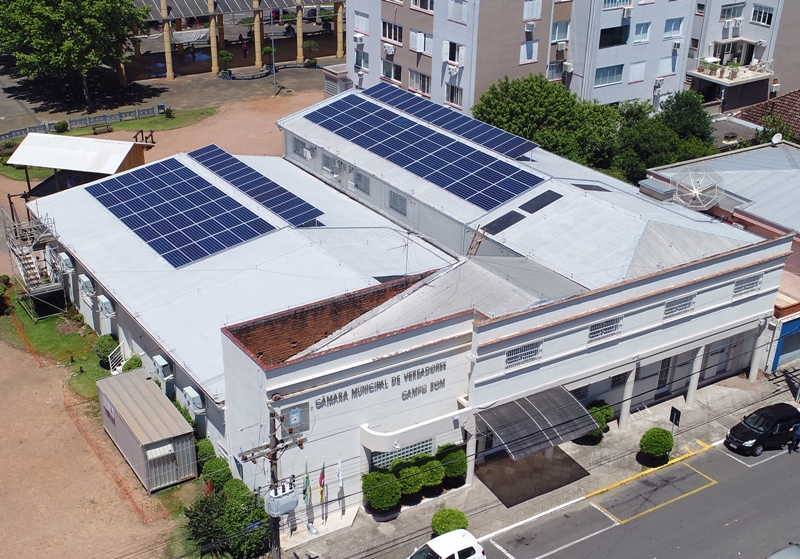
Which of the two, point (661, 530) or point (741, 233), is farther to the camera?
point (741, 233)

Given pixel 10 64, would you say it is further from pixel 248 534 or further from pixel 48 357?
pixel 248 534

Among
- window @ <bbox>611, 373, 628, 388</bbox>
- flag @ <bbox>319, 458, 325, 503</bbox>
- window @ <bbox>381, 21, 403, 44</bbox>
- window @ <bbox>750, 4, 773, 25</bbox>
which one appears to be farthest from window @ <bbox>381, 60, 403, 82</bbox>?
flag @ <bbox>319, 458, 325, 503</bbox>

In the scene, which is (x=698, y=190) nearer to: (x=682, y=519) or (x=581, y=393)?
(x=581, y=393)

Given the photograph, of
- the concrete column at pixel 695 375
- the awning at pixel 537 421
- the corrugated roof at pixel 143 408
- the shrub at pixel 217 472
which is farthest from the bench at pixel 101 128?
the concrete column at pixel 695 375

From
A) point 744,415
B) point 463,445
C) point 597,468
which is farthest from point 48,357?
point 744,415

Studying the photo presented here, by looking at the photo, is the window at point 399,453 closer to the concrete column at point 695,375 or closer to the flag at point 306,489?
the flag at point 306,489

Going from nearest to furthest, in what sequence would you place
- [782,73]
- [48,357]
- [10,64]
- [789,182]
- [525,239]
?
[525,239] → [48,357] → [789,182] → [782,73] → [10,64]
